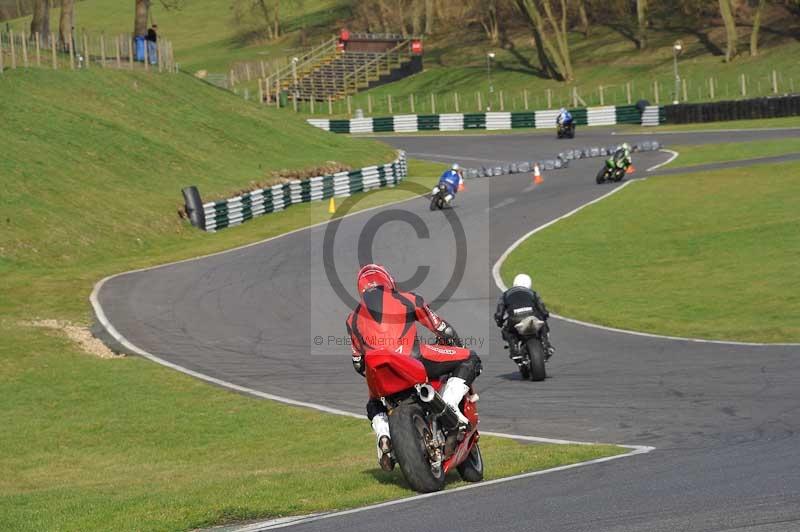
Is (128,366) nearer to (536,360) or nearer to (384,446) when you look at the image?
(536,360)

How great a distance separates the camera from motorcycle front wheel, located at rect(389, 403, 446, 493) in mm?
8977

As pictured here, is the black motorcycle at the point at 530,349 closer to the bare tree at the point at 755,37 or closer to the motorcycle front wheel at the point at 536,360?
the motorcycle front wheel at the point at 536,360

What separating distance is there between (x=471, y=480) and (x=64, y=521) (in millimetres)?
3306

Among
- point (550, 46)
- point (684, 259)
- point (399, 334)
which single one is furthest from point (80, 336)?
point (550, 46)

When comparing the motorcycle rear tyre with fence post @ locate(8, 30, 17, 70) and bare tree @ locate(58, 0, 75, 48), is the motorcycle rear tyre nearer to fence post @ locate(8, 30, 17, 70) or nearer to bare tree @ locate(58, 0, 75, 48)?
fence post @ locate(8, 30, 17, 70)

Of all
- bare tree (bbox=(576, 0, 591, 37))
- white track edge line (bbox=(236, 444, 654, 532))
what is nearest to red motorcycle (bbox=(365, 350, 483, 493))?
white track edge line (bbox=(236, 444, 654, 532))

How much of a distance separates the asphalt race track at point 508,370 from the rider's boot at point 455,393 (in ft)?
2.21

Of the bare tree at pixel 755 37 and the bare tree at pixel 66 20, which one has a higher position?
the bare tree at pixel 66 20

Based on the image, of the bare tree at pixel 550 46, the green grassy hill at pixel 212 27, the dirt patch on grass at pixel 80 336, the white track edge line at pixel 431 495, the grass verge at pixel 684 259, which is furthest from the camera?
the green grassy hill at pixel 212 27

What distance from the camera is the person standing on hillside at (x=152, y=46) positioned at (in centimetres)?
5634

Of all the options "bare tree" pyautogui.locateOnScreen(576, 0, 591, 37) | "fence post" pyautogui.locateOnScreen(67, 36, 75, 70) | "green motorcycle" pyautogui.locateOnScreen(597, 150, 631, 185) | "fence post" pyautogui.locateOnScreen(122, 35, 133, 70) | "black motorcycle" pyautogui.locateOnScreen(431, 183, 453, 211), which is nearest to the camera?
"black motorcycle" pyautogui.locateOnScreen(431, 183, 453, 211)

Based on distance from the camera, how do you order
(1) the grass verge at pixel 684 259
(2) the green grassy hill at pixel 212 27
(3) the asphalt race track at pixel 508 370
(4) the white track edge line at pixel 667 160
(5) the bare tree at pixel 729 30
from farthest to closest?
(2) the green grassy hill at pixel 212 27
(5) the bare tree at pixel 729 30
(4) the white track edge line at pixel 667 160
(1) the grass verge at pixel 684 259
(3) the asphalt race track at pixel 508 370

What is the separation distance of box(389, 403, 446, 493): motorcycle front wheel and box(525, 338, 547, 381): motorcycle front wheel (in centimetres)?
727

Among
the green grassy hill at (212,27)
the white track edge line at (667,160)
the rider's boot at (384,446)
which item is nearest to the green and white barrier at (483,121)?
the white track edge line at (667,160)
